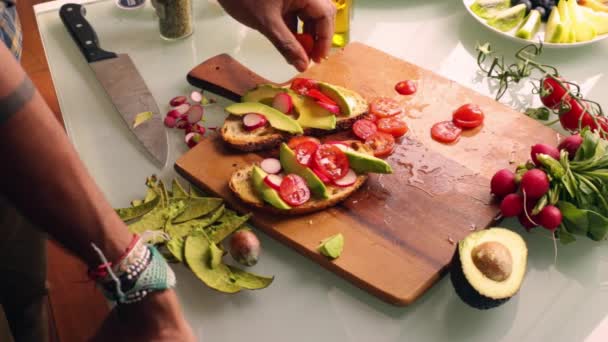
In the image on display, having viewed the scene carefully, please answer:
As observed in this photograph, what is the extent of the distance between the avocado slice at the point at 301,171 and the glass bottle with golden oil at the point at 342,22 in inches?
25.1

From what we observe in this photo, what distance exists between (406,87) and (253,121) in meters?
0.45

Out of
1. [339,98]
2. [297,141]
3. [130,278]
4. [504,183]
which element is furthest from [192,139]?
[504,183]

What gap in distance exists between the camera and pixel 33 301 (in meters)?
1.87

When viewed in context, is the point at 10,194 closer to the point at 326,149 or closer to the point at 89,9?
the point at 326,149

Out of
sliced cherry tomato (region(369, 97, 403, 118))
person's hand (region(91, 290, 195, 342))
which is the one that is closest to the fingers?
sliced cherry tomato (region(369, 97, 403, 118))

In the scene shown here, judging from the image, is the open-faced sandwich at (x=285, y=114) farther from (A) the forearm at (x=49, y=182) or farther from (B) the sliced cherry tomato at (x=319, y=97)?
(A) the forearm at (x=49, y=182)

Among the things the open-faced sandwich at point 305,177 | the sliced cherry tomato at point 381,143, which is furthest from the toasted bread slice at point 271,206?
the sliced cherry tomato at point 381,143

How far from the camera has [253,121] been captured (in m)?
1.49

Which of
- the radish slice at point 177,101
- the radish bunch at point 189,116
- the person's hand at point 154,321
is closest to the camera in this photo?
the person's hand at point 154,321

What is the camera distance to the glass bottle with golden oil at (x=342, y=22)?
1816mm

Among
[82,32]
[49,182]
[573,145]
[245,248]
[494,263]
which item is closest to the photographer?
[49,182]

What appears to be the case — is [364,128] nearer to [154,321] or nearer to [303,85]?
[303,85]

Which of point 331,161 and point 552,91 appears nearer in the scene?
point 331,161

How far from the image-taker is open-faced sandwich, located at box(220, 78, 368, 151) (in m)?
1.47
